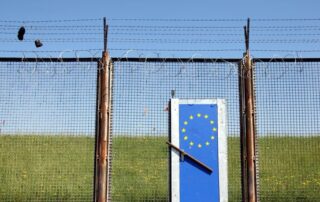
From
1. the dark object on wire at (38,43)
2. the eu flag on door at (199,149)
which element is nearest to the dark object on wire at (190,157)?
the eu flag on door at (199,149)

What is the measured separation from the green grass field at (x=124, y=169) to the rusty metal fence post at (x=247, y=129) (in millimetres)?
521

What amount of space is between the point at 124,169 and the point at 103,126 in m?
3.58

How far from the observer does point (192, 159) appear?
561 cm

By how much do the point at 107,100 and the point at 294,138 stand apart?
109 inches

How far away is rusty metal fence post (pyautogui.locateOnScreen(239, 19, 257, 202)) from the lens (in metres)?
5.45

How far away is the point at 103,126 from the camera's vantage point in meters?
5.48

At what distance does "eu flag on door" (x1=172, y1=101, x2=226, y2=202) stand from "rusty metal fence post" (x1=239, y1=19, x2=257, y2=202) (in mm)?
304

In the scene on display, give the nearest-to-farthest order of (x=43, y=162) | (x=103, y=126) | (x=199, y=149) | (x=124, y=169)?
1. (x=103, y=126)
2. (x=199, y=149)
3. (x=43, y=162)
4. (x=124, y=169)

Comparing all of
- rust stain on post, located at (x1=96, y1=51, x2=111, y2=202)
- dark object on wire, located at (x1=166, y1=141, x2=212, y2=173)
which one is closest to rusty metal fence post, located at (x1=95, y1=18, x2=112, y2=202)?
rust stain on post, located at (x1=96, y1=51, x2=111, y2=202)

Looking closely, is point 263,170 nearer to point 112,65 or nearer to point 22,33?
point 112,65

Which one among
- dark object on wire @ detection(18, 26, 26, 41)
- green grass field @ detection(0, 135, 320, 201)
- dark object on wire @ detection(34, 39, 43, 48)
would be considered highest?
dark object on wire @ detection(18, 26, 26, 41)

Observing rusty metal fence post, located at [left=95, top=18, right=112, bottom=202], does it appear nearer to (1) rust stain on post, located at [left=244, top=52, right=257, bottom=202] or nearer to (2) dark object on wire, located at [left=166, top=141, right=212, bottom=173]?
(2) dark object on wire, located at [left=166, top=141, right=212, bottom=173]

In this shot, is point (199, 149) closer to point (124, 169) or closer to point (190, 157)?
point (190, 157)

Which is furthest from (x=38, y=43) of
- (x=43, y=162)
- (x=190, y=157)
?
(x=43, y=162)
